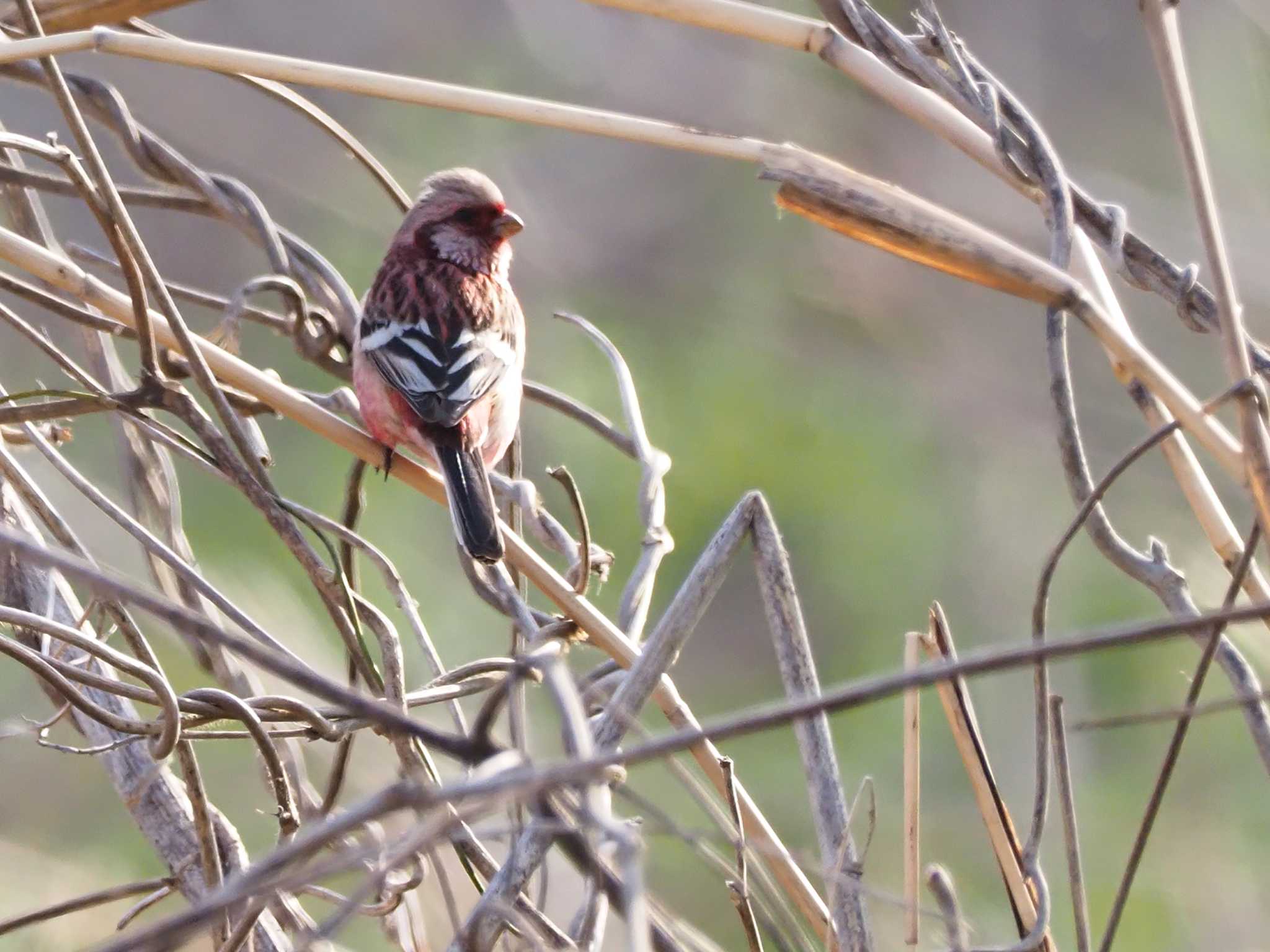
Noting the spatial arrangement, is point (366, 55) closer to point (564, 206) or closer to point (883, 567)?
point (564, 206)

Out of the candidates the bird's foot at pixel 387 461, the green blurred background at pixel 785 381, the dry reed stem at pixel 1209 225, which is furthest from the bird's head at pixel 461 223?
the dry reed stem at pixel 1209 225

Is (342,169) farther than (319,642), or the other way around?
(342,169)

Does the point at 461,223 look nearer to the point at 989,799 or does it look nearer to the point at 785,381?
the point at 989,799

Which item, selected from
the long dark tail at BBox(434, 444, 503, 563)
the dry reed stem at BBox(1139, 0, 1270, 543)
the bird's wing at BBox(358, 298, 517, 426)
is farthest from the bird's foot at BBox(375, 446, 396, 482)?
the dry reed stem at BBox(1139, 0, 1270, 543)

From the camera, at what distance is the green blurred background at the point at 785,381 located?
22.0 ft

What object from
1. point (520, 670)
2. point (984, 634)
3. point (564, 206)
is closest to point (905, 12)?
point (564, 206)

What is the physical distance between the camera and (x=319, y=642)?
554cm

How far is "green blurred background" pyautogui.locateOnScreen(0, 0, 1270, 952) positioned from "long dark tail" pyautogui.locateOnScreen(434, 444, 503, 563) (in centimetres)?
218

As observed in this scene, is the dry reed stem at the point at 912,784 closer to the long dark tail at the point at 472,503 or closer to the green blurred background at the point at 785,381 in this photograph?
the long dark tail at the point at 472,503

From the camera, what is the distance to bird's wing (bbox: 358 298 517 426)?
357 cm

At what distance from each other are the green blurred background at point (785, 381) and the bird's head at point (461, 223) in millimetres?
1453

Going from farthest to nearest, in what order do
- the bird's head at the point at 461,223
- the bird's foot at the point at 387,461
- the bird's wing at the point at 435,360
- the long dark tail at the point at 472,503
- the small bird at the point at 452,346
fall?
1. the bird's head at the point at 461,223
2. the bird's wing at the point at 435,360
3. the small bird at the point at 452,346
4. the bird's foot at the point at 387,461
5. the long dark tail at the point at 472,503

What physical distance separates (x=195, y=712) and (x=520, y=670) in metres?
1.05

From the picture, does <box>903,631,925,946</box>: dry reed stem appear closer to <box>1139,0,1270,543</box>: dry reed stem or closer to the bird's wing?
<box>1139,0,1270,543</box>: dry reed stem
